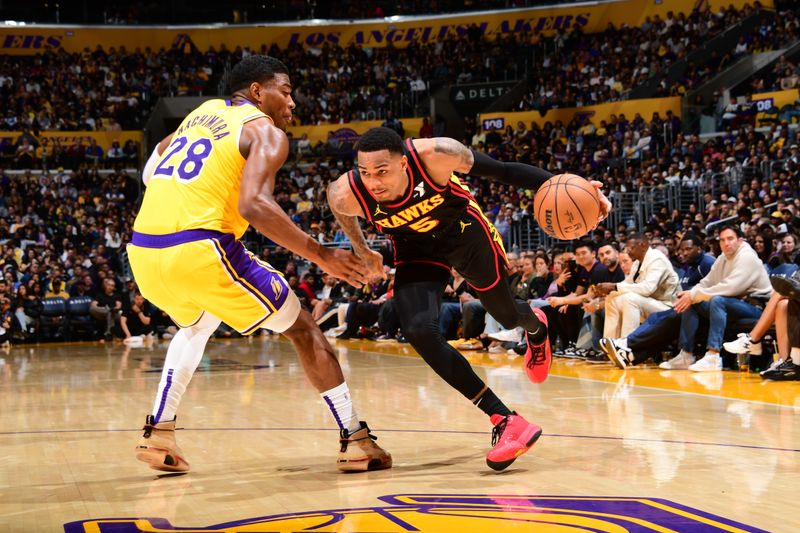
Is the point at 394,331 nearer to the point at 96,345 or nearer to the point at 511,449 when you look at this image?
the point at 96,345

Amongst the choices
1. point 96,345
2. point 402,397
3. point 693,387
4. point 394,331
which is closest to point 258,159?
point 402,397

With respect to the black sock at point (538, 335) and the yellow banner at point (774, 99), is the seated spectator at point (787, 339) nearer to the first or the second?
the black sock at point (538, 335)

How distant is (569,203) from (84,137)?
2534 cm

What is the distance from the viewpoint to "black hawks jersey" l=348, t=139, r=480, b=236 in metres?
4.45

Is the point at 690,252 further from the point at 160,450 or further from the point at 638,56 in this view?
the point at 638,56

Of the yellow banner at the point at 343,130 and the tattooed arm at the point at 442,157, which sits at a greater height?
the yellow banner at the point at 343,130

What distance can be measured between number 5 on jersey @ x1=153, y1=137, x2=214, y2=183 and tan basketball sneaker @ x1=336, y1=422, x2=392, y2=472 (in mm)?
1381

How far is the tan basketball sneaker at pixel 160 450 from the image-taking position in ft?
13.6

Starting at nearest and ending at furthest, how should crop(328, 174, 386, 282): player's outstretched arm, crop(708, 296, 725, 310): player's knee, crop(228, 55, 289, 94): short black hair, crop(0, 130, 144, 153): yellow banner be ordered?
crop(228, 55, 289, 94): short black hair → crop(328, 174, 386, 282): player's outstretched arm → crop(708, 296, 725, 310): player's knee → crop(0, 130, 144, 153): yellow banner

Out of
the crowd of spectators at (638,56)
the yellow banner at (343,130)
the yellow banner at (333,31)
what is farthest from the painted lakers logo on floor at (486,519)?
the yellow banner at (333,31)

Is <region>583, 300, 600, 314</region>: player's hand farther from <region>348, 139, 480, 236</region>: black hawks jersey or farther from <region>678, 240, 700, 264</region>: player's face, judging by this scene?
<region>348, 139, 480, 236</region>: black hawks jersey

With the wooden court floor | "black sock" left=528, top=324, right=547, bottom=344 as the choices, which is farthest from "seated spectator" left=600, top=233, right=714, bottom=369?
"black sock" left=528, top=324, right=547, bottom=344

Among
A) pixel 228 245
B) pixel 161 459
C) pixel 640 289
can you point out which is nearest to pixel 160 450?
pixel 161 459

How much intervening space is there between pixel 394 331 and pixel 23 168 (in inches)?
629
